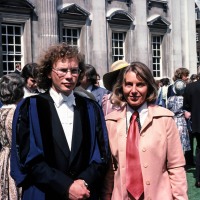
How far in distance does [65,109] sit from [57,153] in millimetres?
357

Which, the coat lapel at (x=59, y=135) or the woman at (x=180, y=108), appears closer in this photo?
the coat lapel at (x=59, y=135)

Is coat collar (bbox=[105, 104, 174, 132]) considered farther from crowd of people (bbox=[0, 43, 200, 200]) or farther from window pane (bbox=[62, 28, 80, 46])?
window pane (bbox=[62, 28, 80, 46])

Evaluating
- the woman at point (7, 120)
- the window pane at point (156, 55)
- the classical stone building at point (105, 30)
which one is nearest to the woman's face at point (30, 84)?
the woman at point (7, 120)

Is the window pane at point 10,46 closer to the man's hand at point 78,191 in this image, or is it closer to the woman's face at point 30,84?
the woman's face at point 30,84

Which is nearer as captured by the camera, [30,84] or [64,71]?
[64,71]

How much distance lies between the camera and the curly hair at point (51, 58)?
11.5 ft

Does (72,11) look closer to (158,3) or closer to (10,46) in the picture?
(10,46)

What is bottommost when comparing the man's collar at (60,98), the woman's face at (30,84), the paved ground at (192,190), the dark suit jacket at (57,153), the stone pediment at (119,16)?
the paved ground at (192,190)

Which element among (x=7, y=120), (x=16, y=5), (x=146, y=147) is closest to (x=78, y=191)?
(x=146, y=147)

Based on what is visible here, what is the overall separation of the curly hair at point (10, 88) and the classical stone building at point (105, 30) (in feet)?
28.8

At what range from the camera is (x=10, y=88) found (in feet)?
15.9

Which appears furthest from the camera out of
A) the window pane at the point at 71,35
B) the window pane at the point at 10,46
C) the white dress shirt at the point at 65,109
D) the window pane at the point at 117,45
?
the window pane at the point at 117,45

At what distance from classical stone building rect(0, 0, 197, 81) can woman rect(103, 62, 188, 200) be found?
10213 millimetres

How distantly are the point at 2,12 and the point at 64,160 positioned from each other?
13549 mm
